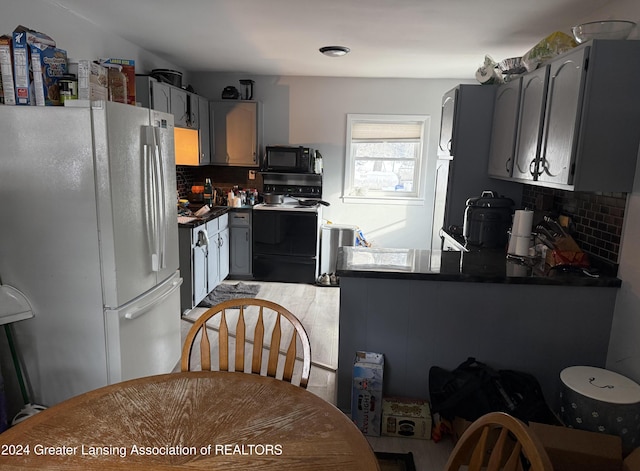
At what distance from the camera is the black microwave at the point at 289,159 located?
493 cm

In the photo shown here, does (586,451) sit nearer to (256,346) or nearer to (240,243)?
(256,346)

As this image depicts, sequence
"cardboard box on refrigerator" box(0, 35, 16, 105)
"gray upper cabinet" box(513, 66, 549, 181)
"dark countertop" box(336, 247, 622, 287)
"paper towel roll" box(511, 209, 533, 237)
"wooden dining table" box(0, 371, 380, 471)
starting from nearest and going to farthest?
"wooden dining table" box(0, 371, 380, 471), "cardboard box on refrigerator" box(0, 35, 16, 105), "dark countertop" box(336, 247, 622, 287), "gray upper cabinet" box(513, 66, 549, 181), "paper towel roll" box(511, 209, 533, 237)

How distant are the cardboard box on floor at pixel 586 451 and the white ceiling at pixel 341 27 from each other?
228 cm

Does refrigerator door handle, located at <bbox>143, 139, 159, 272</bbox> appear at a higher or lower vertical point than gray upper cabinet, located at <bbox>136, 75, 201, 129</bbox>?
lower

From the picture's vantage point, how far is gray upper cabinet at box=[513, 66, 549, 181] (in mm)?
2525

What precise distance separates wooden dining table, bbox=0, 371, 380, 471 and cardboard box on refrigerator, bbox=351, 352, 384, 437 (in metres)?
0.92

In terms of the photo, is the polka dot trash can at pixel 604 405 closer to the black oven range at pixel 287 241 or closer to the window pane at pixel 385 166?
the black oven range at pixel 287 241

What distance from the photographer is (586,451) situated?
5.75ft

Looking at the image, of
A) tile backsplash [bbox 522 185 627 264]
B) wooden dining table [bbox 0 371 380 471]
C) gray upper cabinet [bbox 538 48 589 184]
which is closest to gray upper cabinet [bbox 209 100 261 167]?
tile backsplash [bbox 522 185 627 264]

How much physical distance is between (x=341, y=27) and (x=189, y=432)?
286cm

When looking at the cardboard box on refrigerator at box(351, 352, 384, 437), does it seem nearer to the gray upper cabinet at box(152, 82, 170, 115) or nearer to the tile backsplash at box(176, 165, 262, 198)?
the gray upper cabinet at box(152, 82, 170, 115)

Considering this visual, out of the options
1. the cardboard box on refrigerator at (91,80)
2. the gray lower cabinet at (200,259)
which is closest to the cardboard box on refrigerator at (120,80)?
the cardboard box on refrigerator at (91,80)

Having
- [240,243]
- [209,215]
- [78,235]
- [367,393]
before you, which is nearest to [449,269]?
[367,393]

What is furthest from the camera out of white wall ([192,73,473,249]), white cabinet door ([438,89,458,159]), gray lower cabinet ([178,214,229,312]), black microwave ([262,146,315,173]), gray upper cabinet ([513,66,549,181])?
white wall ([192,73,473,249])
